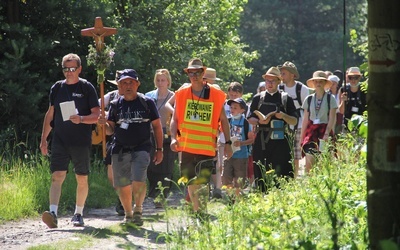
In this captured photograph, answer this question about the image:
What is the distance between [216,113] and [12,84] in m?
6.86

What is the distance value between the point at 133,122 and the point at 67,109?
0.78 meters

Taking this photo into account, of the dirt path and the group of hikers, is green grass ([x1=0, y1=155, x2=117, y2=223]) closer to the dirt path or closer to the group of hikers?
the dirt path

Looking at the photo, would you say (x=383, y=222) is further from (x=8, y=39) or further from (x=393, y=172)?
(x=8, y=39)

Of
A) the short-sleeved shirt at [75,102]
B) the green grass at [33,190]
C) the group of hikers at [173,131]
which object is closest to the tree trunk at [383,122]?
the group of hikers at [173,131]

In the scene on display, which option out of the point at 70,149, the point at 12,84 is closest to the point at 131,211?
the point at 70,149

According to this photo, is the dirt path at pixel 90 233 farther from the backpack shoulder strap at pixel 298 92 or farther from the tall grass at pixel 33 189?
the backpack shoulder strap at pixel 298 92

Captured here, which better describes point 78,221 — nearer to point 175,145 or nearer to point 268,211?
point 175,145

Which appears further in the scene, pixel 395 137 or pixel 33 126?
pixel 33 126

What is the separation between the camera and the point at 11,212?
1220 centimetres

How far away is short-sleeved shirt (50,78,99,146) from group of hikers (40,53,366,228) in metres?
0.01

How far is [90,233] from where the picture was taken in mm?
10750

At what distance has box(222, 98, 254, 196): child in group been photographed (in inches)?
511

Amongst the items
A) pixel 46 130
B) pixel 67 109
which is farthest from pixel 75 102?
pixel 46 130

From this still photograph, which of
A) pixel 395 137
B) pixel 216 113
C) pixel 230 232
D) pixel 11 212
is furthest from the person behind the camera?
pixel 11 212
